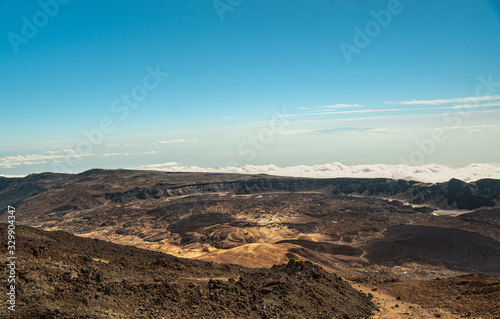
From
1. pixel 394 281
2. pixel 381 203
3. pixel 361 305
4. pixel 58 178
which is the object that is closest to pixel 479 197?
pixel 381 203

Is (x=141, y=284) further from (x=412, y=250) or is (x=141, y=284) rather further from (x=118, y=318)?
(x=412, y=250)

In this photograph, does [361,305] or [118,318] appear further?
[361,305]

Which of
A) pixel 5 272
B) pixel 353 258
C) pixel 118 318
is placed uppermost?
pixel 5 272

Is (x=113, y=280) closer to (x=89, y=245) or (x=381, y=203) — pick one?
(x=89, y=245)

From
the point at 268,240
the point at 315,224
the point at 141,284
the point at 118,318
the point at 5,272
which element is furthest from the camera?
the point at 315,224

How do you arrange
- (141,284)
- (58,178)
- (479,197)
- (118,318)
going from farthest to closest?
(58,178), (479,197), (141,284), (118,318)

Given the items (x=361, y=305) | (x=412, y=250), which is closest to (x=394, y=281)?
(x=361, y=305)

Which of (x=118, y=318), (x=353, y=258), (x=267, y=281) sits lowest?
(x=353, y=258)

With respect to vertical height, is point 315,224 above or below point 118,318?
below

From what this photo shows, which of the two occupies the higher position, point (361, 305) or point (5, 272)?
point (5, 272)
